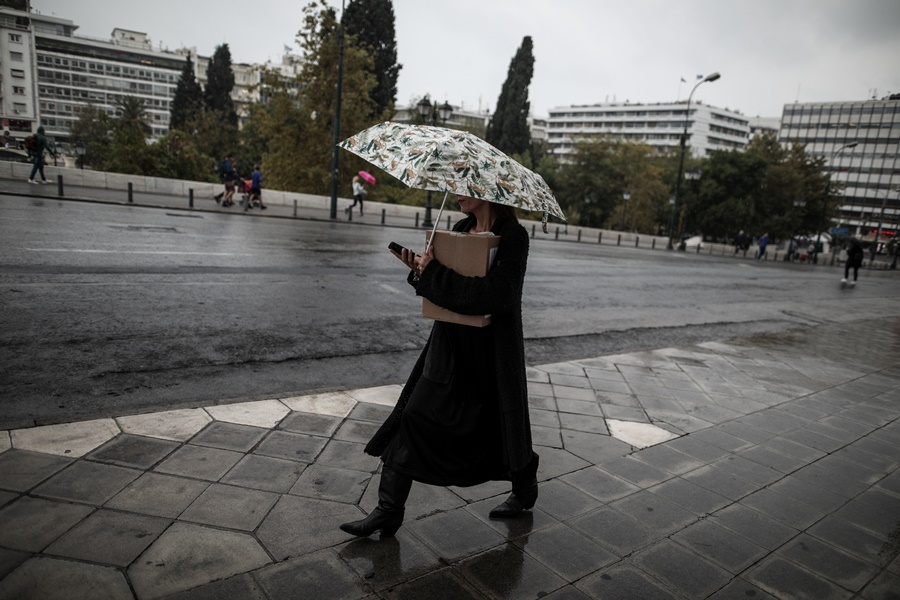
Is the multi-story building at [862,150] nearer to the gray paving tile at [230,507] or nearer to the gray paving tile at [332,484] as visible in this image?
the gray paving tile at [332,484]

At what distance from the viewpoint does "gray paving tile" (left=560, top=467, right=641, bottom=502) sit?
3.22 meters

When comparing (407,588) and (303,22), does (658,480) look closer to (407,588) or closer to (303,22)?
(407,588)

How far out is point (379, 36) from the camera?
45.9 meters

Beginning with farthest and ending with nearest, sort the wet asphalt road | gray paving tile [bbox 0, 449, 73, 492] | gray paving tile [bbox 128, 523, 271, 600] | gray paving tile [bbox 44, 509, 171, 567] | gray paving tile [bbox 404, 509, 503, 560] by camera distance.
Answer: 1. the wet asphalt road
2. gray paving tile [bbox 0, 449, 73, 492]
3. gray paving tile [bbox 404, 509, 503, 560]
4. gray paving tile [bbox 44, 509, 171, 567]
5. gray paving tile [bbox 128, 523, 271, 600]

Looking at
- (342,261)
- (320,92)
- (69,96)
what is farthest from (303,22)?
(69,96)

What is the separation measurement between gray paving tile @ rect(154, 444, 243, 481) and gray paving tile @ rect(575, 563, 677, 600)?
199cm

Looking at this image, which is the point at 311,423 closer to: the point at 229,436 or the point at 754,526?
the point at 229,436

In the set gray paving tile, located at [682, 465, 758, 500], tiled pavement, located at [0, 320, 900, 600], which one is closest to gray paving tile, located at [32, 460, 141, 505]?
tiled pavement, located at [0, 320, 900, 600]

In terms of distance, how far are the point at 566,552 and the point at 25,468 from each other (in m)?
2.81

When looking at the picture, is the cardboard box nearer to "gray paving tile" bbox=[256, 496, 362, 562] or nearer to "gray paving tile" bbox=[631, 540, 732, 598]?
"gray paving tile" bbox=[256, 496, 362, 562]

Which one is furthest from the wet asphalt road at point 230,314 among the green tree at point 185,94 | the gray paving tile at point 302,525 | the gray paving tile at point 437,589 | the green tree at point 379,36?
the green tree at point 185,94

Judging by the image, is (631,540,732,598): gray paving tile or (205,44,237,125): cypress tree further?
(205,44,237,125): cypress tree

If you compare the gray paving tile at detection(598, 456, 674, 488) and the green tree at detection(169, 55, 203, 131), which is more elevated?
the green tree at detection(169, 55, 203, 131)

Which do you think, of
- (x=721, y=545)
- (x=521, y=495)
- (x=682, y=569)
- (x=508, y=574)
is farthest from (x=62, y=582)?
(x=721, y=545)
